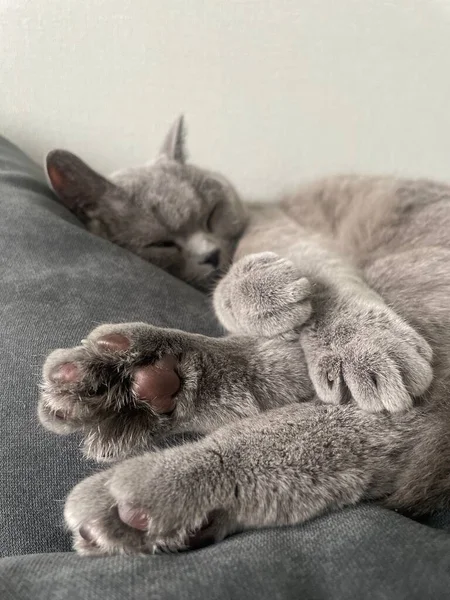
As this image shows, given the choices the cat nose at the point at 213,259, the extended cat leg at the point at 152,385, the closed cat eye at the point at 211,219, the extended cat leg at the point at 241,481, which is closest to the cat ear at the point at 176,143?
the closed cat eye at the point at 211,219

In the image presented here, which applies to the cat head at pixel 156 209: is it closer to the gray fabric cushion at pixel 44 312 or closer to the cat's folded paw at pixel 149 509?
the gray fabric cushion at pixel 44 312

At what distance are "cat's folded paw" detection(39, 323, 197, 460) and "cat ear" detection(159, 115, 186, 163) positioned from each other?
884 mm

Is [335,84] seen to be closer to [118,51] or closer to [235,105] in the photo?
[235,105]

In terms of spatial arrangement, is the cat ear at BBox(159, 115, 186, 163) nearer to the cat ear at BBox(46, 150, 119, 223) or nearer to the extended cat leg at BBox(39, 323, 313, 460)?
the cat ear at BBox(46, 150, 119, 223)

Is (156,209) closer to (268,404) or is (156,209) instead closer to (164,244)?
(164,244)

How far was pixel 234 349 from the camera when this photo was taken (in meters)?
0.78

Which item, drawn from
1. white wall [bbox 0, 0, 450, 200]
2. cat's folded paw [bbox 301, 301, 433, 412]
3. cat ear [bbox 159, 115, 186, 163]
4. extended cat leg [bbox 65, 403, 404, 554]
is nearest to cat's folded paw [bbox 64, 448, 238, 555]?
extended cat leg [bbox 65, 403, 404, 554]

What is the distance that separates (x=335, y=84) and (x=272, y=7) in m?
0.31

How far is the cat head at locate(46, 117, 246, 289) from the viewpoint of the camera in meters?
1.28

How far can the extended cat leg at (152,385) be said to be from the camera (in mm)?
637

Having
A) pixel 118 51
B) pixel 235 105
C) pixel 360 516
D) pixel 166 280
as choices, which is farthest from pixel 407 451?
pixel 118 51

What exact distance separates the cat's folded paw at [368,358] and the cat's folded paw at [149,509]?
0.21 meters

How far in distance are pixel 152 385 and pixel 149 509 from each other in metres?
0.15

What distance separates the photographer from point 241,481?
0.61 meters
